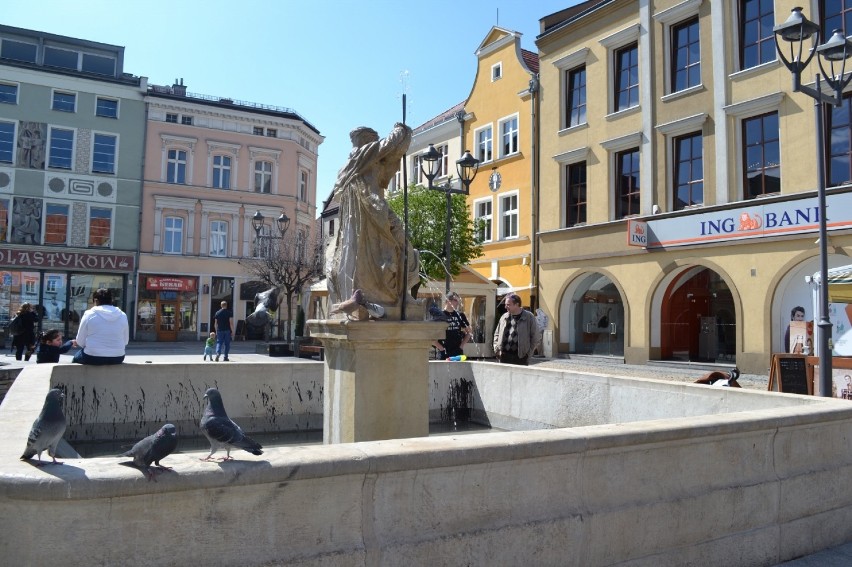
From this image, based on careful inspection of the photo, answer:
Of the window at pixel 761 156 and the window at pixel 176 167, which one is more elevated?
the window at pixel 176 167

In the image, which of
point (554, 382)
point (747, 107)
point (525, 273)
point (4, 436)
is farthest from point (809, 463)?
point (525, 273)

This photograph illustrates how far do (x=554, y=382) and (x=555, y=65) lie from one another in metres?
20.3

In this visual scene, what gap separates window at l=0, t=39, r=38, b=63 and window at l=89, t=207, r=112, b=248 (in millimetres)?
8511

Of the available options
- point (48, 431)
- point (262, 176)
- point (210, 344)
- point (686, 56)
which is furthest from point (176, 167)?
point (48, 431)

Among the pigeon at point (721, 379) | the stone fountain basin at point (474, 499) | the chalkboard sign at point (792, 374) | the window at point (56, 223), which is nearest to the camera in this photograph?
the stone fountain basin at point (474, 499)

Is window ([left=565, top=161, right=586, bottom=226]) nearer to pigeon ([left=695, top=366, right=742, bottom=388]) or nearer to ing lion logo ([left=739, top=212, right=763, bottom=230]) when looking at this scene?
ing lion logo ([left=739, top=212, right=763, bottom=230])

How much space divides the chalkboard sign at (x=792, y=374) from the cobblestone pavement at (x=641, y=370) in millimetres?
6142

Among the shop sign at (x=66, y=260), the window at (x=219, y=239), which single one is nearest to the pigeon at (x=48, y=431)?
the shop sign at (x=66, y=260)

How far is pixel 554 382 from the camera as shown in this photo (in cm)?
779

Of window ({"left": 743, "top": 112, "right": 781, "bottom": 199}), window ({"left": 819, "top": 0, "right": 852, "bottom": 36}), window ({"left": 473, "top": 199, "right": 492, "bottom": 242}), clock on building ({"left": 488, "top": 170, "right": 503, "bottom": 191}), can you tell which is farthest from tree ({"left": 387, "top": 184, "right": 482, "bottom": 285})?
window ({"left": 819, "top": 0, "right": 852, "bottom": 36})

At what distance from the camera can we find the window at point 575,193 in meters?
24.2

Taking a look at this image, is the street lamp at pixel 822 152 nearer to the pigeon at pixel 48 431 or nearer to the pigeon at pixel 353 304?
the pigeon at pixel 353 304

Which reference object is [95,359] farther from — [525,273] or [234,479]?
Answer: [525,273]

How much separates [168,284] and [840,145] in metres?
32.1
